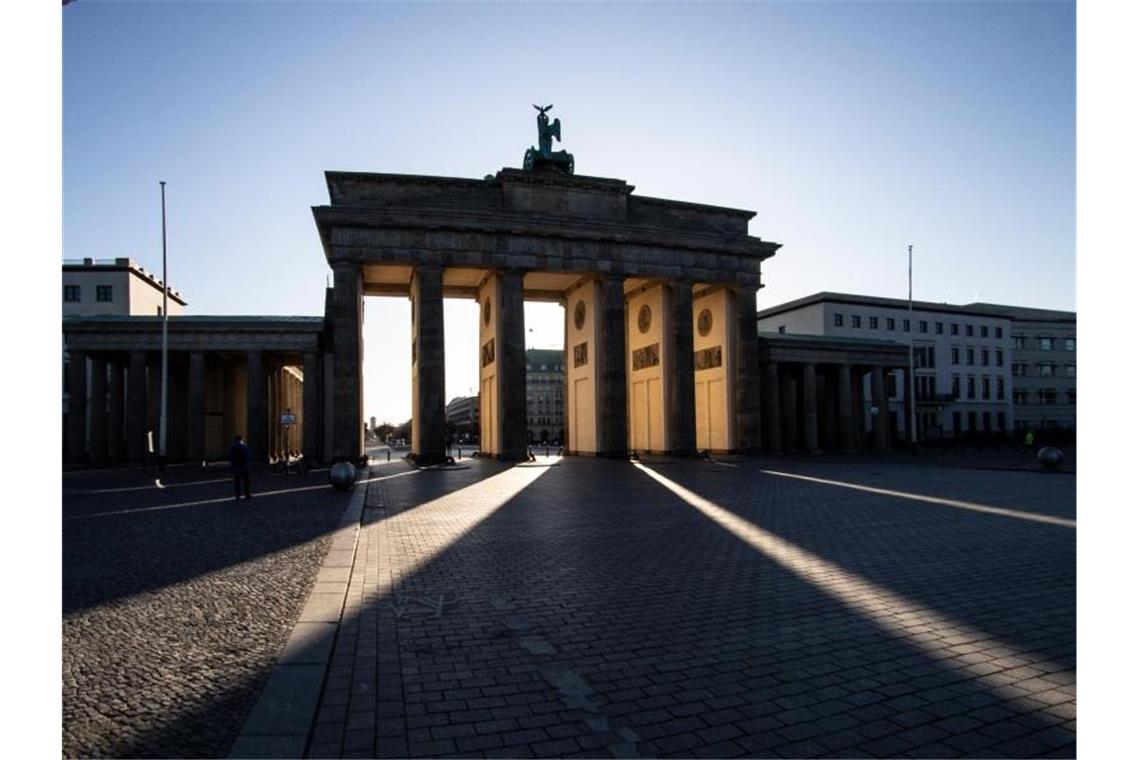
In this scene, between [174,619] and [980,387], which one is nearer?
[174,619]

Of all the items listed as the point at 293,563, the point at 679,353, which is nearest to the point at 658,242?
the point at 679,353

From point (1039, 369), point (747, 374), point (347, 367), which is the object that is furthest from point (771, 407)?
point (1039, 369)

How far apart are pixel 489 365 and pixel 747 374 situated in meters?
17.6

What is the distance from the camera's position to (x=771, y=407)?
5259cm

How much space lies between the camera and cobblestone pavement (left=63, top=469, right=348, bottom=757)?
457 centimetres

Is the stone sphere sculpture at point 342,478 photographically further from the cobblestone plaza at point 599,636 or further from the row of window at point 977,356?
the row of window at point 977,356

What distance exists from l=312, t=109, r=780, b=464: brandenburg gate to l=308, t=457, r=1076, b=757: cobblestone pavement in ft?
90.1

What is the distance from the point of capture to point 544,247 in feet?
138

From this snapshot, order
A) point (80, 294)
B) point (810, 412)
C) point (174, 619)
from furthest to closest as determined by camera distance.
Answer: point (80, 294)
point (810, 412)
point (174, 619)

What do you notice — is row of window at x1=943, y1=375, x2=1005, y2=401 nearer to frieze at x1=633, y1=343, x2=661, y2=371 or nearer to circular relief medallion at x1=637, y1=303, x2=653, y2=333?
frieze at x1=633, y1=343, x2=661, y2=371

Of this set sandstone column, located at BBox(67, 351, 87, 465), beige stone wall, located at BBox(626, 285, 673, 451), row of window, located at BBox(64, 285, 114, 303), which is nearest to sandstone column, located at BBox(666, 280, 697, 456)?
beige stone wall, located at BBox(626, 285, 673, 451)

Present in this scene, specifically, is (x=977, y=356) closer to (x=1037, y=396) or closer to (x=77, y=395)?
(x=1037, y=396)

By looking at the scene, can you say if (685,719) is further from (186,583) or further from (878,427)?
(878,427)

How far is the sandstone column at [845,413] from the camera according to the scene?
56094mm
